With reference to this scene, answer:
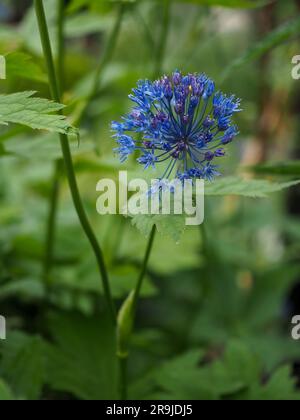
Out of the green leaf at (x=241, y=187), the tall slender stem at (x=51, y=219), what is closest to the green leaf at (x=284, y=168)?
the green leaf at (x=241, y=187)

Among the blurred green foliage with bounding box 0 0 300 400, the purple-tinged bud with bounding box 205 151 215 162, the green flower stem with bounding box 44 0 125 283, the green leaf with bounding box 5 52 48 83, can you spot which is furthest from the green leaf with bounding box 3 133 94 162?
the purple-tinged bud with bounding box 205 151 215 162

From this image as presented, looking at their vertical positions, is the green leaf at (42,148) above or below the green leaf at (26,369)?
above

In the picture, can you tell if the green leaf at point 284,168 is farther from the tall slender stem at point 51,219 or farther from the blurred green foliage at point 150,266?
the tall slender stem at point 51,219

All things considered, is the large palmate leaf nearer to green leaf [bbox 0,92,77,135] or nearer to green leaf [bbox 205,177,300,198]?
green leaf [bbox 205,177,300,198]

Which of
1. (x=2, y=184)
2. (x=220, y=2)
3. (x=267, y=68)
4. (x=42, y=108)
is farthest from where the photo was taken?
(x=267, y=68)

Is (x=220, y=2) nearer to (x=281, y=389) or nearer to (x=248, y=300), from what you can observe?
(x=281, y=389)

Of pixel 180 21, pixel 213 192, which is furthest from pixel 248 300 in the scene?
pixel 213 192

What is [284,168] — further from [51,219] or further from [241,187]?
[51,219]

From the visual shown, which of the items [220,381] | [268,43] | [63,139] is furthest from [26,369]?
[268,43]
